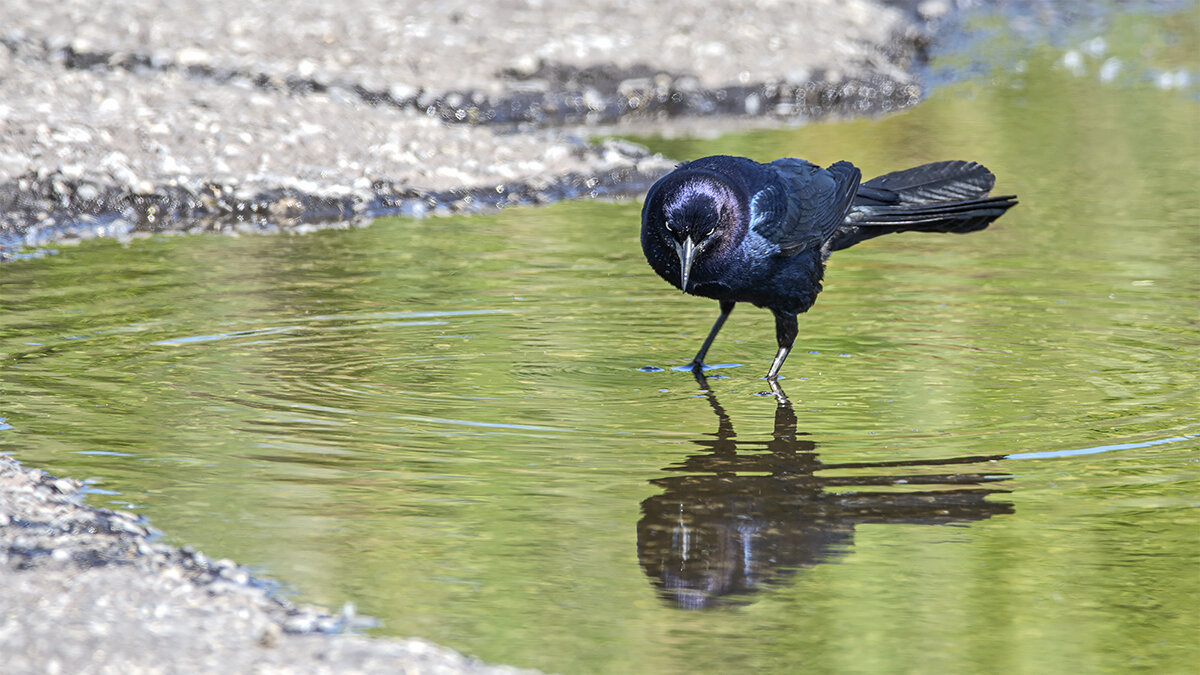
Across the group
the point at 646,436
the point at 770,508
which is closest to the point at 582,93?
the point at 646,436

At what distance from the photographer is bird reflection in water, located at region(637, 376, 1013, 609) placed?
3.96 metres

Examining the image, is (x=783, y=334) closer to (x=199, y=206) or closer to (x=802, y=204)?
(x=802, y=204)

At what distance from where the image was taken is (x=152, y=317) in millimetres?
6555

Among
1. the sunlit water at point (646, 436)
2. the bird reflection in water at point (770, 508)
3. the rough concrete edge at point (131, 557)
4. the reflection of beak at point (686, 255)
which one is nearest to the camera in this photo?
the rough concrete edge at point (131, 557)

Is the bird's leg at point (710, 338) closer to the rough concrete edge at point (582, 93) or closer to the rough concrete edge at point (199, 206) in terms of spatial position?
the rough concrete edge at point (199, 206)

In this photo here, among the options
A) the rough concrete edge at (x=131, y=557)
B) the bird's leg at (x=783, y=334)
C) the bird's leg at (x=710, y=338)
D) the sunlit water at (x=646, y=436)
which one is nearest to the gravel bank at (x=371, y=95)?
the sunlit water at (x=646, y=436)

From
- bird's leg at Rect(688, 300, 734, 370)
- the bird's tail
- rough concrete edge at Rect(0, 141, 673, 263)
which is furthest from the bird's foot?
rough concrete edge at Rect(0, 141, 673, 263)

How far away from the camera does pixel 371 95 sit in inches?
459

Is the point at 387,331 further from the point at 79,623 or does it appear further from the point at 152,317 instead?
the point at 79,623

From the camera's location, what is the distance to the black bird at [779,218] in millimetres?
5488

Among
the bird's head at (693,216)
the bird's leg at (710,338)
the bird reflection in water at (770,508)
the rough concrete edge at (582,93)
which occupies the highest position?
the rough concrete edge at (582,93)

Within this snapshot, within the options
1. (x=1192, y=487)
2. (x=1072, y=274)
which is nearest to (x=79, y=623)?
(x=1192, y=487)

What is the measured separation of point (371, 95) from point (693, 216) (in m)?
6.72

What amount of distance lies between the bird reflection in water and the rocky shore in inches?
34.3
